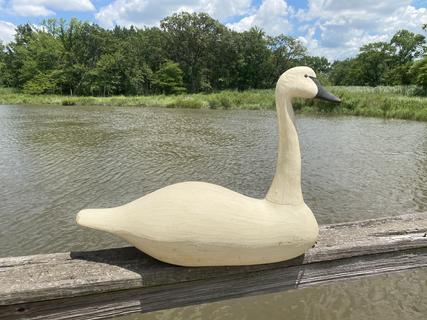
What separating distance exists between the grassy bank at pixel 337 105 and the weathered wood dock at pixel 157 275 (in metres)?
19.3

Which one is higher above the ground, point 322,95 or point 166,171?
point 322,95

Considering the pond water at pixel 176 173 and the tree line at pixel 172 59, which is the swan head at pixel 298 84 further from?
the tree line at pixel 172 59

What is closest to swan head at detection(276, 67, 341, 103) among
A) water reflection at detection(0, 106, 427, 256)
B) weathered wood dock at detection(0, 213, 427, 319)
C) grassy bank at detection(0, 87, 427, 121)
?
weathered wood dock at detection(0, 213, 427, 319)

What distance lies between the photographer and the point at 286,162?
2561 mm

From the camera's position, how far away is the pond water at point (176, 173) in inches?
202

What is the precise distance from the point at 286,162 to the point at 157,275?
114 centimetres

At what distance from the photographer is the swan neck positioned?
253 cm

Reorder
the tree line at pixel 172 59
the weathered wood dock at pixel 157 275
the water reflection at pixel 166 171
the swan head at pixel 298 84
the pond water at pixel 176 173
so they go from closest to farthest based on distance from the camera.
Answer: the weathered wood dock at pixel 157 275, the swan head at pixel 298 84, the pond water at pixel 176 173, the water reflection at pixel 166 171, the tree line at pixel 172 59

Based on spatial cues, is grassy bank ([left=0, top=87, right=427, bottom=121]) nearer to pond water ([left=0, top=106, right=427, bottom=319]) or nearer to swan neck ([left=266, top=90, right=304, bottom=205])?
pond water ([left=0, top=106, right=427, bottom=319])

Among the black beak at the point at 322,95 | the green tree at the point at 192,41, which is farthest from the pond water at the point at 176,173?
the green tree at the point at 192,41

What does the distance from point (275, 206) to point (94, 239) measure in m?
3.13

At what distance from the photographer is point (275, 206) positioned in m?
2.50

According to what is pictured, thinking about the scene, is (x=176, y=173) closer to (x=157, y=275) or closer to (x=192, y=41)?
(x=157, y=275)

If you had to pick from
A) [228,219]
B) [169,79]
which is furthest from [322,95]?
[169,79]
